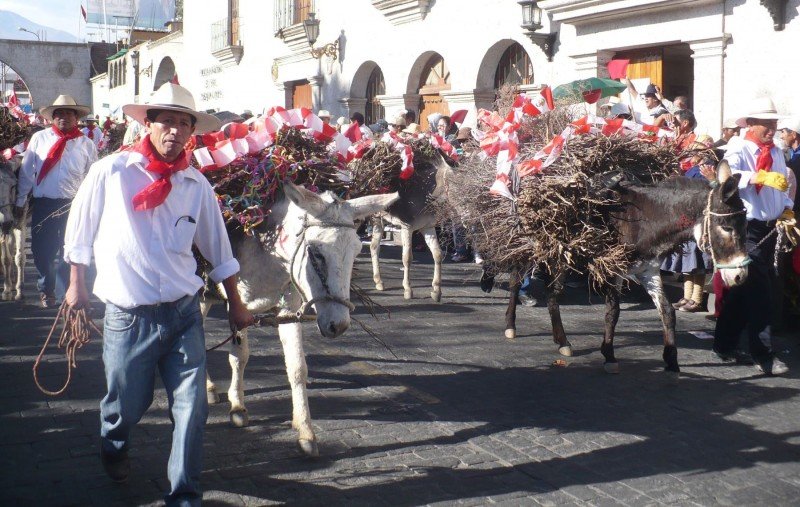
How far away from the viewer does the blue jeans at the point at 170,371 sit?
13.2 ft

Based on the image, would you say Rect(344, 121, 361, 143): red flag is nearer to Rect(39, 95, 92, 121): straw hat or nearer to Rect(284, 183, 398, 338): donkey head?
Rect(284, 183, 398, 338): donkey head

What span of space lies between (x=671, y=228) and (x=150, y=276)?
4390 mm

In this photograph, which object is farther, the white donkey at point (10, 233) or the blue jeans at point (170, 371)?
the white donkey at point (10, 233)

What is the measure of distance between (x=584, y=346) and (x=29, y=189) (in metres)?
6.18

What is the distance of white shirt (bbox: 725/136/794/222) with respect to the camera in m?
7.36

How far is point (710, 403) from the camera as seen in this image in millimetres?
6543

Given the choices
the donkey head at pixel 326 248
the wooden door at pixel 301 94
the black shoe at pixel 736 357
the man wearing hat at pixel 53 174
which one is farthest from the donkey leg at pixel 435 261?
the wooden door at pixel 301 94

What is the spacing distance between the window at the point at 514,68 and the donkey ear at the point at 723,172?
924cm

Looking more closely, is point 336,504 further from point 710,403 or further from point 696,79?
point 696,79

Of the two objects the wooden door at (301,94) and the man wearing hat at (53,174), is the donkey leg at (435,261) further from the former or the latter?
the wooden door at (301,94)

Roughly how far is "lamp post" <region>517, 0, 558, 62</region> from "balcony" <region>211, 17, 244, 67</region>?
49.6ft

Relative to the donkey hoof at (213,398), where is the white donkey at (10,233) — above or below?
above

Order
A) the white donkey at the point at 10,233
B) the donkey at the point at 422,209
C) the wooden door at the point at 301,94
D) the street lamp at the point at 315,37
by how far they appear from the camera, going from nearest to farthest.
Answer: the white donkey at the point at 10,233, the donkey at the point at 422,209, the street lamp at the point at 315,37, the wooden door at the point at 301,94

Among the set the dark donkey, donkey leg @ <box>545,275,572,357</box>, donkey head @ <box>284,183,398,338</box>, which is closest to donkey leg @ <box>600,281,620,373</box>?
the dark donkey
